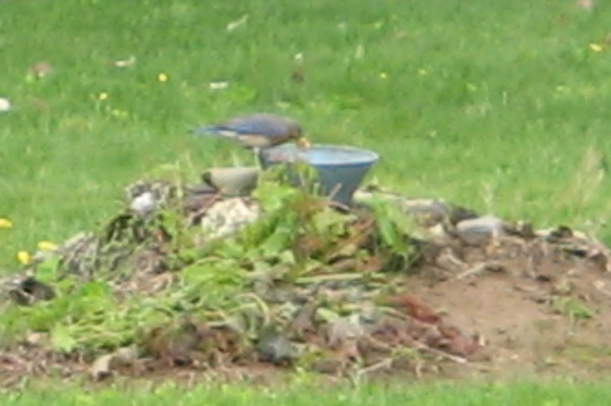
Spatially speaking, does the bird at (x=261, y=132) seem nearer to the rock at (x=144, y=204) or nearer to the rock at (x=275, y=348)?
the rock at (x=144, y=204)

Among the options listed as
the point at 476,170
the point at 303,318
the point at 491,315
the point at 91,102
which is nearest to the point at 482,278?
the point at 491,315

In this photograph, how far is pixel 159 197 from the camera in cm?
893

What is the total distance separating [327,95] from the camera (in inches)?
558

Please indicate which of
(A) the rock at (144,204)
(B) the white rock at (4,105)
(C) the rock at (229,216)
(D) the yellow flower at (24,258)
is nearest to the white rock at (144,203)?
(A) the rock at (144,204)

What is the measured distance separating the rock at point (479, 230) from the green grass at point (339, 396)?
165 cm

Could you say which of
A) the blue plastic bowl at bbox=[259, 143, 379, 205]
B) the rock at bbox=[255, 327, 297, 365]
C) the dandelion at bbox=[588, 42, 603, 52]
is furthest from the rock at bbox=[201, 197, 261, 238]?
the dandelion at bbox=[588, 42, 603, 52]

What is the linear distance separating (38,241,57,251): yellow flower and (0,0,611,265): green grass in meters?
0.11

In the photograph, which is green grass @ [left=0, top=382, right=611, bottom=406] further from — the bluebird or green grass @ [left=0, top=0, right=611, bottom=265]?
green grass @ [left=0, top=0, right=611, bottom=265]

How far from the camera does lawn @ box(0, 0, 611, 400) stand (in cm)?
1152

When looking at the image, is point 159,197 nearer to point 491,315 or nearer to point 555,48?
point 491,315

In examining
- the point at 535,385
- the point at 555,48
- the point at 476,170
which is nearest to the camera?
the point at 535,385

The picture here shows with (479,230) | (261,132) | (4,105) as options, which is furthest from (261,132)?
Answer: (4,105)

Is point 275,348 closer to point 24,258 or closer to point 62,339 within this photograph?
point 62,339

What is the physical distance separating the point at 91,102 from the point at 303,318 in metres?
6.05
